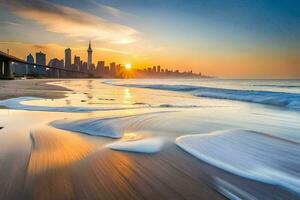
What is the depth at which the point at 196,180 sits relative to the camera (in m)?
3.26

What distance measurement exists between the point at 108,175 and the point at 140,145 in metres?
1.49

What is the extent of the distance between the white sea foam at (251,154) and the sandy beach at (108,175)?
20 cm

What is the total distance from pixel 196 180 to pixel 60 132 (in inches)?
148

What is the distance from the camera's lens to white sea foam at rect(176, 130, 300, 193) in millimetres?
3463

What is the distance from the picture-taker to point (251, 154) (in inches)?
173

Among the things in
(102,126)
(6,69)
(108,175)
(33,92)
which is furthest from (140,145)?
(6,69)

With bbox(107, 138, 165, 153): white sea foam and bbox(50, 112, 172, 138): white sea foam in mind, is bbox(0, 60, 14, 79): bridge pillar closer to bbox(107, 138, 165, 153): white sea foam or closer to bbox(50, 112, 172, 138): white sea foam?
bbox(50, 112, 172, 138): white sea foam

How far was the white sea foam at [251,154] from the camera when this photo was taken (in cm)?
346

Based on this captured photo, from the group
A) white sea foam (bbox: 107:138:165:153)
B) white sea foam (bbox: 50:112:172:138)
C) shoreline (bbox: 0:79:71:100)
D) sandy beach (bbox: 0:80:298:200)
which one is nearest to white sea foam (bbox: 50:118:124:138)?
white sea foam (bbox: 50:112:172:138)

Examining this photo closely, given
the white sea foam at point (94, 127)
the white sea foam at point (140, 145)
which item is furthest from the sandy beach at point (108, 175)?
the white sea foam at point (94, 127)

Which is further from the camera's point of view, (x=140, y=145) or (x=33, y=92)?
(x=33, y=92)

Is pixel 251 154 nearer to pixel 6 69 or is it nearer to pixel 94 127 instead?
pixel 94 127

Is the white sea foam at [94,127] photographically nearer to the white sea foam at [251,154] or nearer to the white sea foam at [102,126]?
the white sea foam at [102,126]

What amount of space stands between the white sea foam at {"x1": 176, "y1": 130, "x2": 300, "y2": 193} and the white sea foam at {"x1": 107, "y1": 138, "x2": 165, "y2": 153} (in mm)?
422
